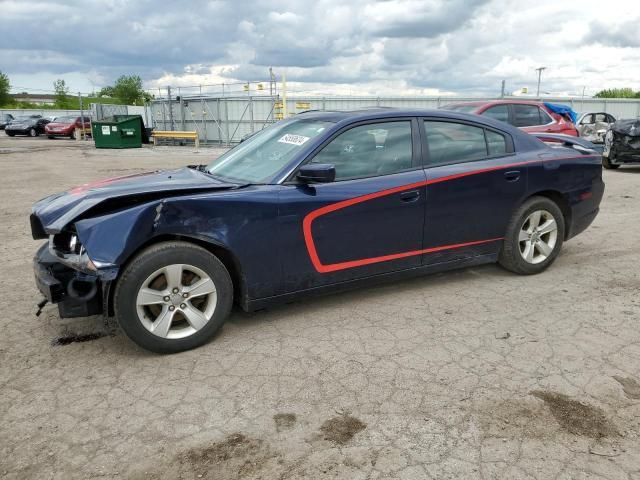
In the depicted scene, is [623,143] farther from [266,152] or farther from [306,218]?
[306,218]

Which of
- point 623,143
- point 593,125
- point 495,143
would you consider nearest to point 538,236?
point 495,143

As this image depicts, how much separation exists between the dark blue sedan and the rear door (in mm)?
11

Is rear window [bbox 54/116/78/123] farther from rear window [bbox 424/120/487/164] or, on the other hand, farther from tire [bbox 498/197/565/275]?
tire [bbox 498/197/565/275]

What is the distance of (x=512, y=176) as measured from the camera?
4.48 metres

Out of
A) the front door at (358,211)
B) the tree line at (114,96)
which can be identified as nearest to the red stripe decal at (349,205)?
the front door at (358,211)

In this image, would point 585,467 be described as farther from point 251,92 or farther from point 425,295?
point 251,92

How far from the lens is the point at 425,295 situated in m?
4.36

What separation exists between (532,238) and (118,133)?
22766mm

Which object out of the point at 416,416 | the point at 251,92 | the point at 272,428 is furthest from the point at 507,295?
the point at 251,92

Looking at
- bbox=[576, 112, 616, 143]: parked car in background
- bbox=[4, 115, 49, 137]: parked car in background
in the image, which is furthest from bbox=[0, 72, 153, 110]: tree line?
bbox=[576, 112, 616, 143]: parked car in background

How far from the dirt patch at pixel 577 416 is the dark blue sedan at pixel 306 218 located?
157 centimetres

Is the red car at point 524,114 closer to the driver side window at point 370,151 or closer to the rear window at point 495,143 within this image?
the rear window at point 495,143

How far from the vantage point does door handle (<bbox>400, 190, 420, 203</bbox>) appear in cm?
395

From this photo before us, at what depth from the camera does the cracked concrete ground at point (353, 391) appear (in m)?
2.34
